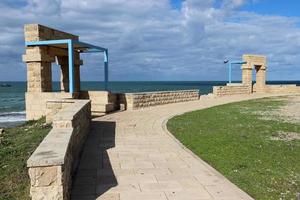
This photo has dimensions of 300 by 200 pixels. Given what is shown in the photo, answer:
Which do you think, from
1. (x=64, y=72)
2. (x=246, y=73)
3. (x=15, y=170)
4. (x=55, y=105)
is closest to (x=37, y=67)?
(x=64, y=72)

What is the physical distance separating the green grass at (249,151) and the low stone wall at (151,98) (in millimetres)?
4320

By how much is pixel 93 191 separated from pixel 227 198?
7.11 feet

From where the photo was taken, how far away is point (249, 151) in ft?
30.2

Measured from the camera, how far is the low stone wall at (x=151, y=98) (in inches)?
750

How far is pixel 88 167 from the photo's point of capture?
7445 mm

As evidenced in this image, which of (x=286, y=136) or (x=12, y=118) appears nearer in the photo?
(x=286, y=136)

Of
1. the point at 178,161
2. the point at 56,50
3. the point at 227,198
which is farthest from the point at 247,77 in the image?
the point at 227,198

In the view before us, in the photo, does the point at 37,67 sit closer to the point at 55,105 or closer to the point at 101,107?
the point at 101,107

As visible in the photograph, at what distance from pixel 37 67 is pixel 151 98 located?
283 inches

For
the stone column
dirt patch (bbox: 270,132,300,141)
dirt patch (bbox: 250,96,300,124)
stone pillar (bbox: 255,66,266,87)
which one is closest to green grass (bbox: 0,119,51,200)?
dirt patch (bbox: 270,132,300,141)

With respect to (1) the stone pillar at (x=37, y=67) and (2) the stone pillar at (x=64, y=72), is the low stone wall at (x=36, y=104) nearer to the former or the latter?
(1) the stone pillar at (x=37, y=67)

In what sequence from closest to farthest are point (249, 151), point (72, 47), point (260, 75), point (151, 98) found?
point (249, 151), point (72, 47), point (151, 98), point (260, 75)

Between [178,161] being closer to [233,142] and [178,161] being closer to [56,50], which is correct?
[233,142]

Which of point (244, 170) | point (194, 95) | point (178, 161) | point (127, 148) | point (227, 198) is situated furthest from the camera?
point (194, 95)
